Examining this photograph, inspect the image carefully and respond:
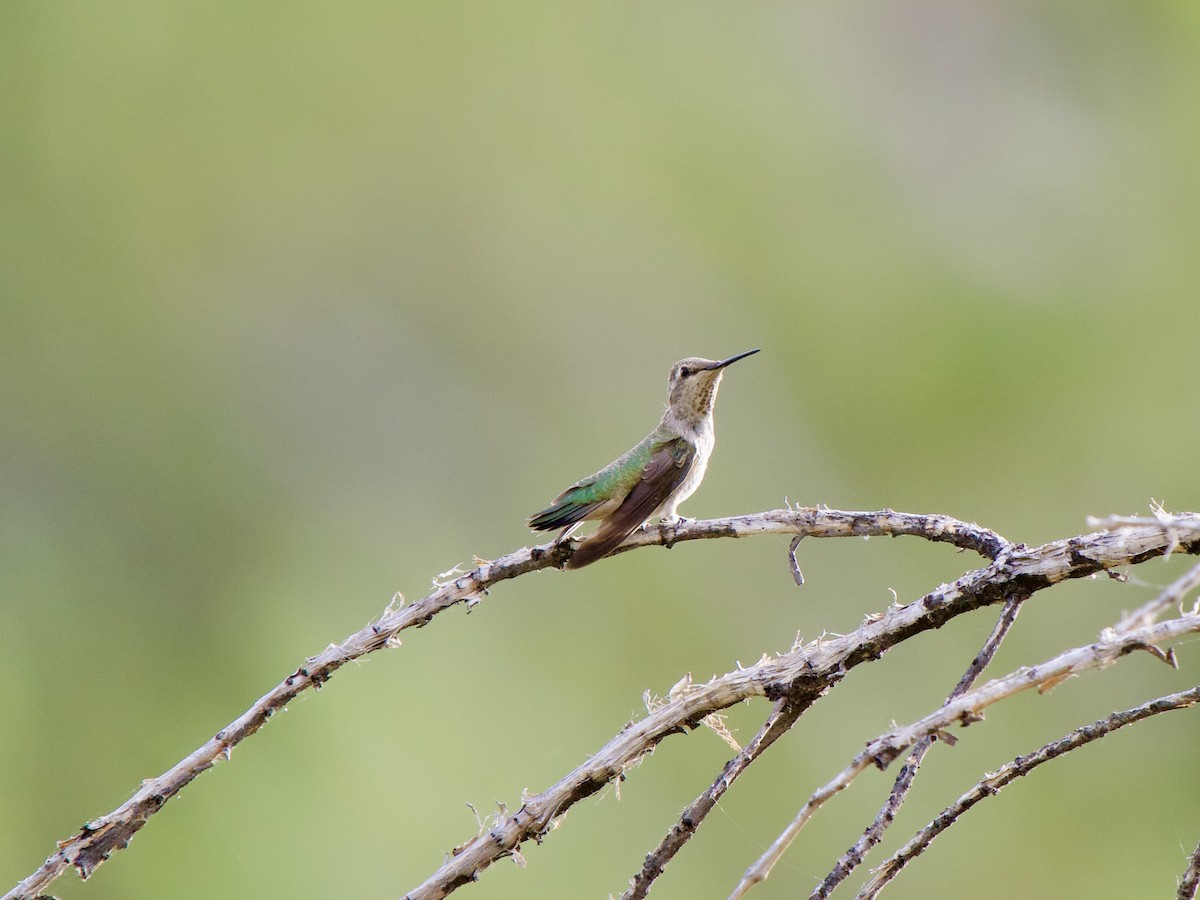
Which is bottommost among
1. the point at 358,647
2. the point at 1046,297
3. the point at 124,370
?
the point at 358,647

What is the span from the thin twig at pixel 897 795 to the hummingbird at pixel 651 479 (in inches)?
63.6

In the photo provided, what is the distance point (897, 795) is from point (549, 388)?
60.4 feet

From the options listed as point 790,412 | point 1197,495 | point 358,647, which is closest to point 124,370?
point 790,412

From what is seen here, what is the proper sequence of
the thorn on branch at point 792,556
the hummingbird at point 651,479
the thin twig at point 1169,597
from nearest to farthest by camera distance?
the thin twig at point 1169,597 < the thorn on branch at point 792,556 < the hummingbird at point 651,479

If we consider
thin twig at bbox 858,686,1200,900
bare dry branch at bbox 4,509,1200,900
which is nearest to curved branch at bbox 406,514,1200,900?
bare dry branch at bbox 4,509,1200,900

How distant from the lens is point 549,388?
20.8 meters

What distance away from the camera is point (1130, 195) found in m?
22.8

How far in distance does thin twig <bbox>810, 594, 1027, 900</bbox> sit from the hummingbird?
1615 mm

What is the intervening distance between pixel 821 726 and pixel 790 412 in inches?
210

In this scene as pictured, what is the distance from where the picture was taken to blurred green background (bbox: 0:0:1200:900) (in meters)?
17.0

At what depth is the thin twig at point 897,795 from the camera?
2346 mm

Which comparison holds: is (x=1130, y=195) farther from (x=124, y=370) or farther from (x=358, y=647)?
(x=358, y=647)

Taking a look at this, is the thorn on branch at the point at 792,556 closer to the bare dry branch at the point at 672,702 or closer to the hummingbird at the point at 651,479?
the bare dry branch at the point at 672,702

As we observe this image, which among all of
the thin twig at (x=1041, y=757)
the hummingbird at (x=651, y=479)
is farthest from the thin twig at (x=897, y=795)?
the hummingbird at (x=651, y=479)
